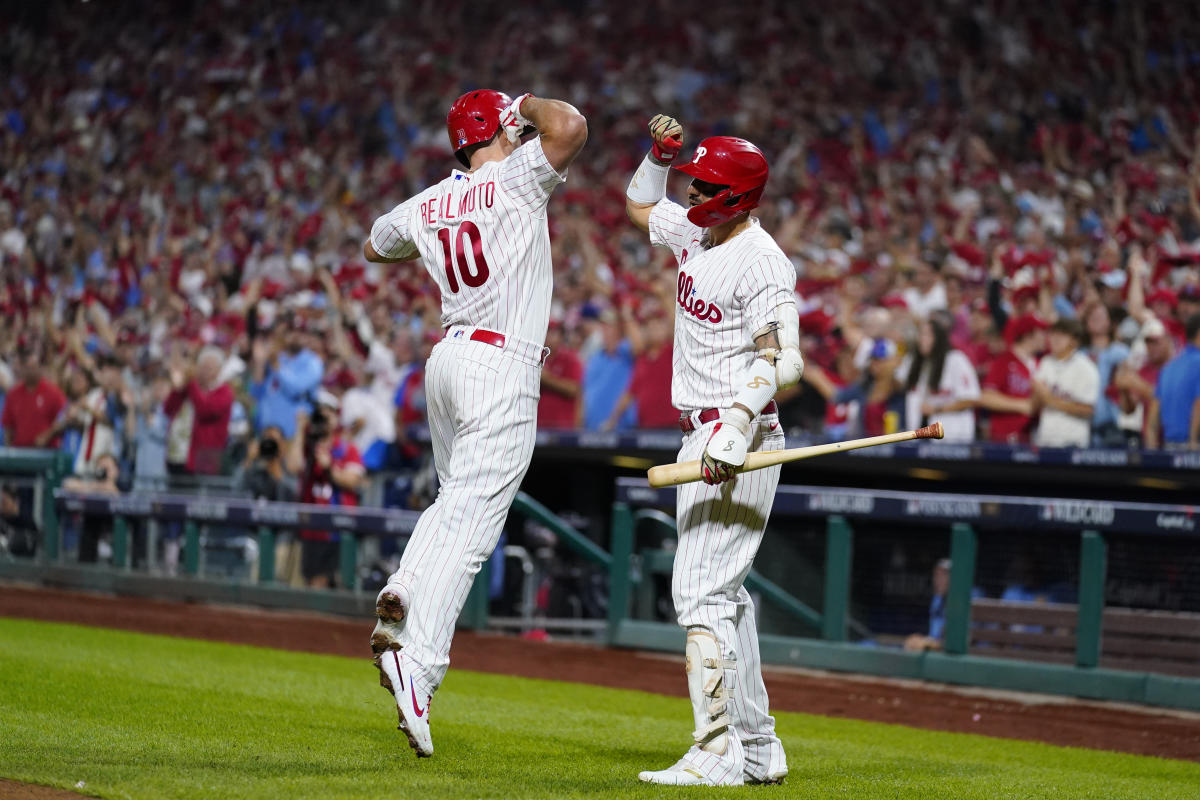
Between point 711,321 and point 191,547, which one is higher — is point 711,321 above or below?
above

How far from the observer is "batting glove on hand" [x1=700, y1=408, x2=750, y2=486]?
13.0 feet

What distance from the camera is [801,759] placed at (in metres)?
5.11

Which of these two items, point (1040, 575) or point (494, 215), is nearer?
point (494, 215)

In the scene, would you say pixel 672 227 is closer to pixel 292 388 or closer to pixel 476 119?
pixel 476 119

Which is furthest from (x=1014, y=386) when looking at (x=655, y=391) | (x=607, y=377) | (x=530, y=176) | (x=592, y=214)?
(x=592, y=214)

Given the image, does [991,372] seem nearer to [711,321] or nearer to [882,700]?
[882,700]

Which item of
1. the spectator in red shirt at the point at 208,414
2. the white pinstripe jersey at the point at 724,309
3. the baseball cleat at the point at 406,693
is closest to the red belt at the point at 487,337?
the white pinstripe jersey at the point at 724,309

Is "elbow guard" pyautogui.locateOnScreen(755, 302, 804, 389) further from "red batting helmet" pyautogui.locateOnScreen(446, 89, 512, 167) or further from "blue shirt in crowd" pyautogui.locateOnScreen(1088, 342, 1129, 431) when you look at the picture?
"blue shirt in crowd" pyautogui.locateOnScreen(1088, 342, 1129, 431)

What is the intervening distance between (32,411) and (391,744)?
9658 millimetres

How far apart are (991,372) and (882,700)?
2908 millimetres

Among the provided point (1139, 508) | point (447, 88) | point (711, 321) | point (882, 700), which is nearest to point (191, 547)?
point (882, 700)

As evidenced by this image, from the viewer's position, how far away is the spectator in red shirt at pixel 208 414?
38.0ft

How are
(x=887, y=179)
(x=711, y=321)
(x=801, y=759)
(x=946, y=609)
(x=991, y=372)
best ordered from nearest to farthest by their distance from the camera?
(x=711, y=321) < (x=801, y=759) < (x=946, y=609) < (x=991, y=372) < (x=887, y=179)

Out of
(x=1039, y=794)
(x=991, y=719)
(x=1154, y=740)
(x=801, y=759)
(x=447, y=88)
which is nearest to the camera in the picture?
(x=1039, y=794)
